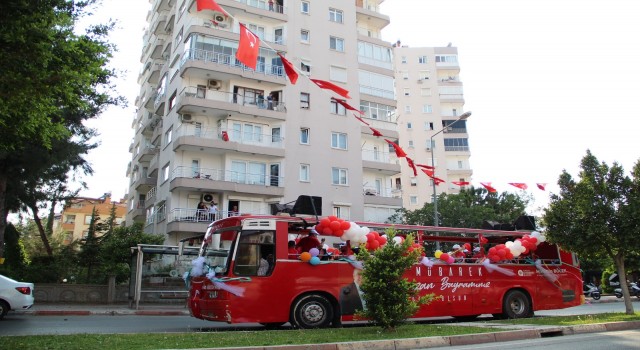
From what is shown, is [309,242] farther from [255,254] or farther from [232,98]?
[232,98]

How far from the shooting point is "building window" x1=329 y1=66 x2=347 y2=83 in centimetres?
3778

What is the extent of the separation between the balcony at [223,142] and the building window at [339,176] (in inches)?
170

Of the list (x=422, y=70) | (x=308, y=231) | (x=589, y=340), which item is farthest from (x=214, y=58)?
(x=422, y=70)

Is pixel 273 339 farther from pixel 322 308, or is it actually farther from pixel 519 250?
pixel 519 250

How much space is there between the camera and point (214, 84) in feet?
113

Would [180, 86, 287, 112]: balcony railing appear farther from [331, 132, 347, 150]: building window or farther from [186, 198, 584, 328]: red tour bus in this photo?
[186, 198, 584, 328]: red tour bus

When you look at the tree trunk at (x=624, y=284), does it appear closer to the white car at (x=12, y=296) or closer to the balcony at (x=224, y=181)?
the white car at (x=12, y=296)

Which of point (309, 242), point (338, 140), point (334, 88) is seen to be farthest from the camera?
point (338, 140)

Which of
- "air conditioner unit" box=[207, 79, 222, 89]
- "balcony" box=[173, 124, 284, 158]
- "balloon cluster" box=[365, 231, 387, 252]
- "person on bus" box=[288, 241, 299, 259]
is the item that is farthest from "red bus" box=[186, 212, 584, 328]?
"air conditioner unit" box=[207, 79, 222, 89]

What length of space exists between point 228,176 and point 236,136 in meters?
3.02

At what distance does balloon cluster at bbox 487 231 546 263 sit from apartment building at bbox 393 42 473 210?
41.8m

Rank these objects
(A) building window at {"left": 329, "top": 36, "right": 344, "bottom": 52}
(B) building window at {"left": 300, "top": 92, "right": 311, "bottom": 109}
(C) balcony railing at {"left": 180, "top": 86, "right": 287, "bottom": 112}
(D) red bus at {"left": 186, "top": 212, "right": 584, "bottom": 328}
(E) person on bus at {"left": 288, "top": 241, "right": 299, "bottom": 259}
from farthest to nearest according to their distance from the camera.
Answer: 1. (A) building window at {"left": 329, "top": 36, "right": 344, "bottom": 52}
2. (B) building window at {"left": 300, "top": 92, "right": 311, "bottom": 109}
3. (C) balcony railing at {"left": 180, "top": 86, "right": 287, "bottom": 112}
4. (E) person on bus at {"left": 288, "top": 241, "right": 299, "bottom": 259}
5. (D) red bus at {"left": 186, "top": 212, "right": 584, "bottom": 328}

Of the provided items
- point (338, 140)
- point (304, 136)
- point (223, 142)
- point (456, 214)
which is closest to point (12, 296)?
point (223, 142)

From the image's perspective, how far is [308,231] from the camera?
13.2 metres
